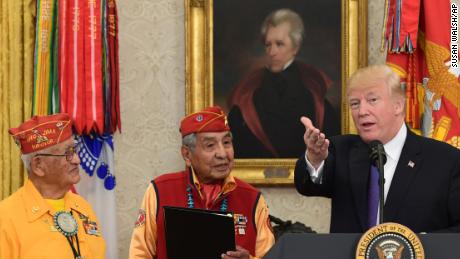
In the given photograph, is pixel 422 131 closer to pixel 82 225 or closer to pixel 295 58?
pixel 295 58

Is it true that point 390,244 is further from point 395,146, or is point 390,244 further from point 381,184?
point 395,146

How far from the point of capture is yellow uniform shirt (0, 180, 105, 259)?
10.4 feet

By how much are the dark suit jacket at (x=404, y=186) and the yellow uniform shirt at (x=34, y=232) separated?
3.49 ft

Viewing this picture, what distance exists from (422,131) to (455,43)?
1.77 feet

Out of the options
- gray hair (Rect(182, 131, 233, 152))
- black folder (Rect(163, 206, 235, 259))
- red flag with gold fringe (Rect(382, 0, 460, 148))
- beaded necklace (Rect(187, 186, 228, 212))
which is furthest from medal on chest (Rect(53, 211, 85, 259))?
red flag with gold fringe (Rect(382, 0, 460, 148))

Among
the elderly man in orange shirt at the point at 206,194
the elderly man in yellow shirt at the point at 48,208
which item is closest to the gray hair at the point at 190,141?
the elderly man in orange shirt at the point at 206,194

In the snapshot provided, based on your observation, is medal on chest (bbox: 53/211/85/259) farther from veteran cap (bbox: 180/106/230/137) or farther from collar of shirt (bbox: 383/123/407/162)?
collar of shirt (bbox: 383/123/407/162)

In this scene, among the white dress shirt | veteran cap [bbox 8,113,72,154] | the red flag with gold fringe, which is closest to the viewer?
the white dress shirt

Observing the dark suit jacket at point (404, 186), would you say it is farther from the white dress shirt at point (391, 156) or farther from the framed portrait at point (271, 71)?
the framed portrait at point (271, 71)

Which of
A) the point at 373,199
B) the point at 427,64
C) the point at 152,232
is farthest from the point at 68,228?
the point at 427,64

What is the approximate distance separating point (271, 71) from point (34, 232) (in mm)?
2196

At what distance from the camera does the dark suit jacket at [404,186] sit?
9.44 ft

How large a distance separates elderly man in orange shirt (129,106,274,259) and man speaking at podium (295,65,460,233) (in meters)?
0.53

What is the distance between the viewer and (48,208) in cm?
331
